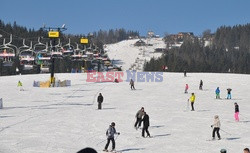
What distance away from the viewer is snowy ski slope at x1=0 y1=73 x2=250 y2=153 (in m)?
17.3

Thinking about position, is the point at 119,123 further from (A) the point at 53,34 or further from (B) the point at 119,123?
(A) the point at 53,34

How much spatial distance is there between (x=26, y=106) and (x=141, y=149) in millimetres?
17324

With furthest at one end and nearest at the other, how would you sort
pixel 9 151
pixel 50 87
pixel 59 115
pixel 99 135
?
pixel 50 87 → pixel 59 115 → pixel 99 135 → pixel 9 151

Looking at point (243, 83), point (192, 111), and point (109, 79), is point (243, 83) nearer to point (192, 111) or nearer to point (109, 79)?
point (109, 79)

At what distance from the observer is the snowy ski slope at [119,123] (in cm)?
1734

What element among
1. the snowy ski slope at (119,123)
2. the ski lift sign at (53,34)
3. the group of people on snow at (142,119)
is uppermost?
the ski lift sign at (53,34)

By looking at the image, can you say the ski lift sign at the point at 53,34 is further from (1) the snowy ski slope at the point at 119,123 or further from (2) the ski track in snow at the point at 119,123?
(2) the ski track in snow at the point at 119,123

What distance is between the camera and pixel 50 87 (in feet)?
169

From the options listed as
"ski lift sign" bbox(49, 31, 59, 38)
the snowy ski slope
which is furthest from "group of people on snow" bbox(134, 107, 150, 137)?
"ski lift sign" bbox(49, 31, 59, 38)

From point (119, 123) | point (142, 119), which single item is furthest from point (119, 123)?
point (142, 119)

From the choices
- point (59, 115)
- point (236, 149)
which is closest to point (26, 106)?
point (59, 115)

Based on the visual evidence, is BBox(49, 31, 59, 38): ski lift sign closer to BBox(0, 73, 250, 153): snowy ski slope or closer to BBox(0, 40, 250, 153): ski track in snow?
BBox(0, 73, 250, 153): snowy ski slope

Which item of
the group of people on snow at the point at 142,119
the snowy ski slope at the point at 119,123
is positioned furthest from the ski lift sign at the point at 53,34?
the group of people on snow at the point at 142,119

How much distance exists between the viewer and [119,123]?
77.6 feet
